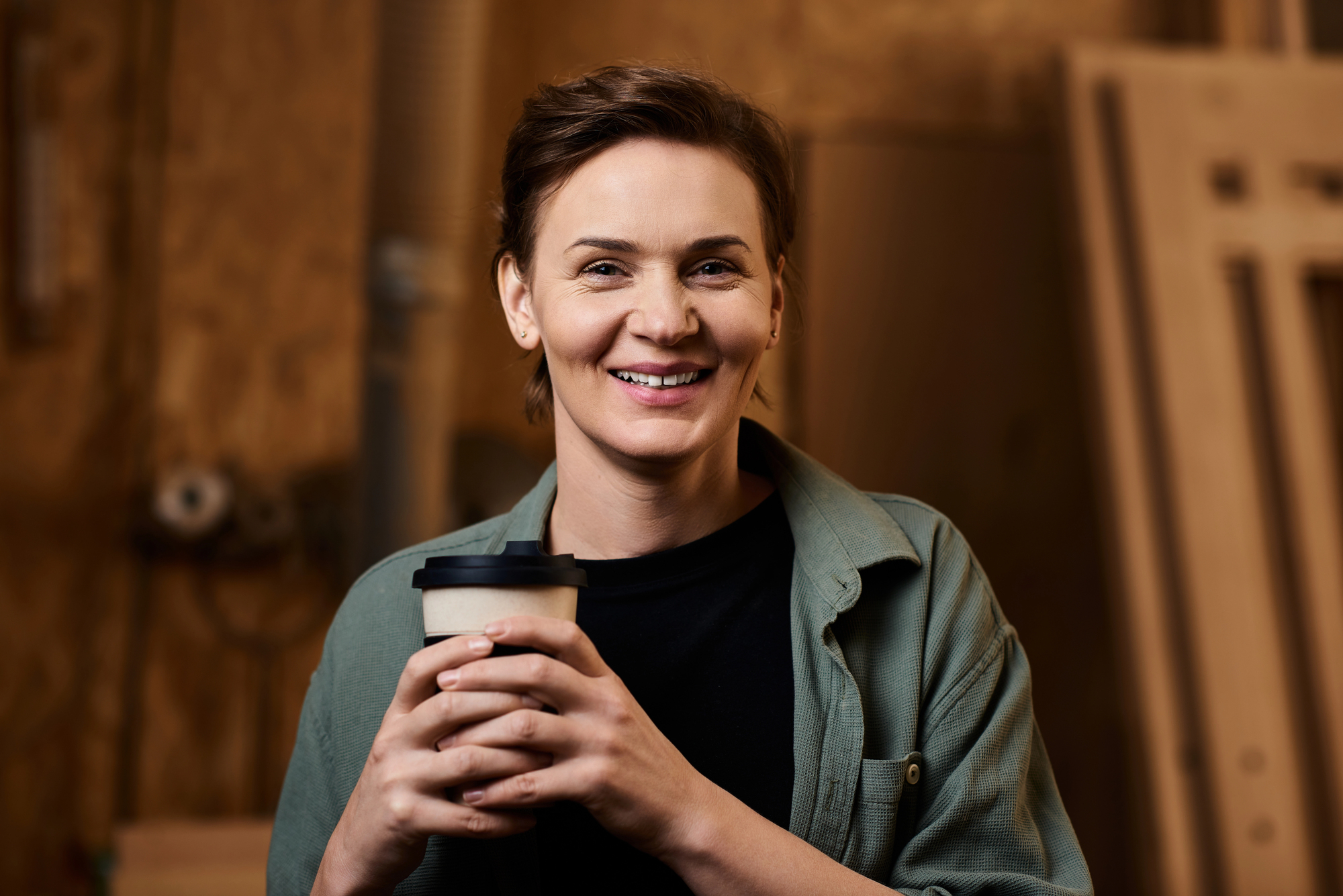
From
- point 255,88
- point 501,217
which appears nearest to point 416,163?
point 255,88

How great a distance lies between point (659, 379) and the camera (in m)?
1.39

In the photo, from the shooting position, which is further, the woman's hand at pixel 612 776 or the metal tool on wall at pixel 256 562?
the metal tool on wall at pixel 256 562

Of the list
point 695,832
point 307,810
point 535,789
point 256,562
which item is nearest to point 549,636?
point 535,789

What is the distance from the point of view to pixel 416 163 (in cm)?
318

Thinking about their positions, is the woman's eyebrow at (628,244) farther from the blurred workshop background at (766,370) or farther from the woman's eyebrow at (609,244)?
the blurred workshop background at (766,370)

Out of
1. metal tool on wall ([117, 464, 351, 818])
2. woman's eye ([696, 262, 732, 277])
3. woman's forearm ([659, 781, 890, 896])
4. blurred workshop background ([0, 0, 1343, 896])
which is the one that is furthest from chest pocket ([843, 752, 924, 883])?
metal tool on wall ([117, 464, 351, 818])

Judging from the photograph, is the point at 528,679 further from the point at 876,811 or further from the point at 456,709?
the point at 876,811

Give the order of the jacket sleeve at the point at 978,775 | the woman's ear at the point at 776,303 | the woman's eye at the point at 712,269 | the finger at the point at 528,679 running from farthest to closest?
1. the woman's ear at the point at 776,303
2. the woman's eye at the point at 712,269
3. the jacket sleeve at the point at 978,775
4. the finger at the point at 528,679

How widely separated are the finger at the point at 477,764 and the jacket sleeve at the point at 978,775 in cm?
50

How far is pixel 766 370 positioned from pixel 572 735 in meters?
2.61

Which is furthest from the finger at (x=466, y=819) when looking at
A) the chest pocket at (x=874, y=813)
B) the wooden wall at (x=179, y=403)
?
the wooden wall at (x=179, y=403)

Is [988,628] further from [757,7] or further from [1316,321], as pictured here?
[757,7]

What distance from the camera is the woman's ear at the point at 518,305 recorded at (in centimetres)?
160

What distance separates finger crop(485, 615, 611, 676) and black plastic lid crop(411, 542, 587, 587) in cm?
4
